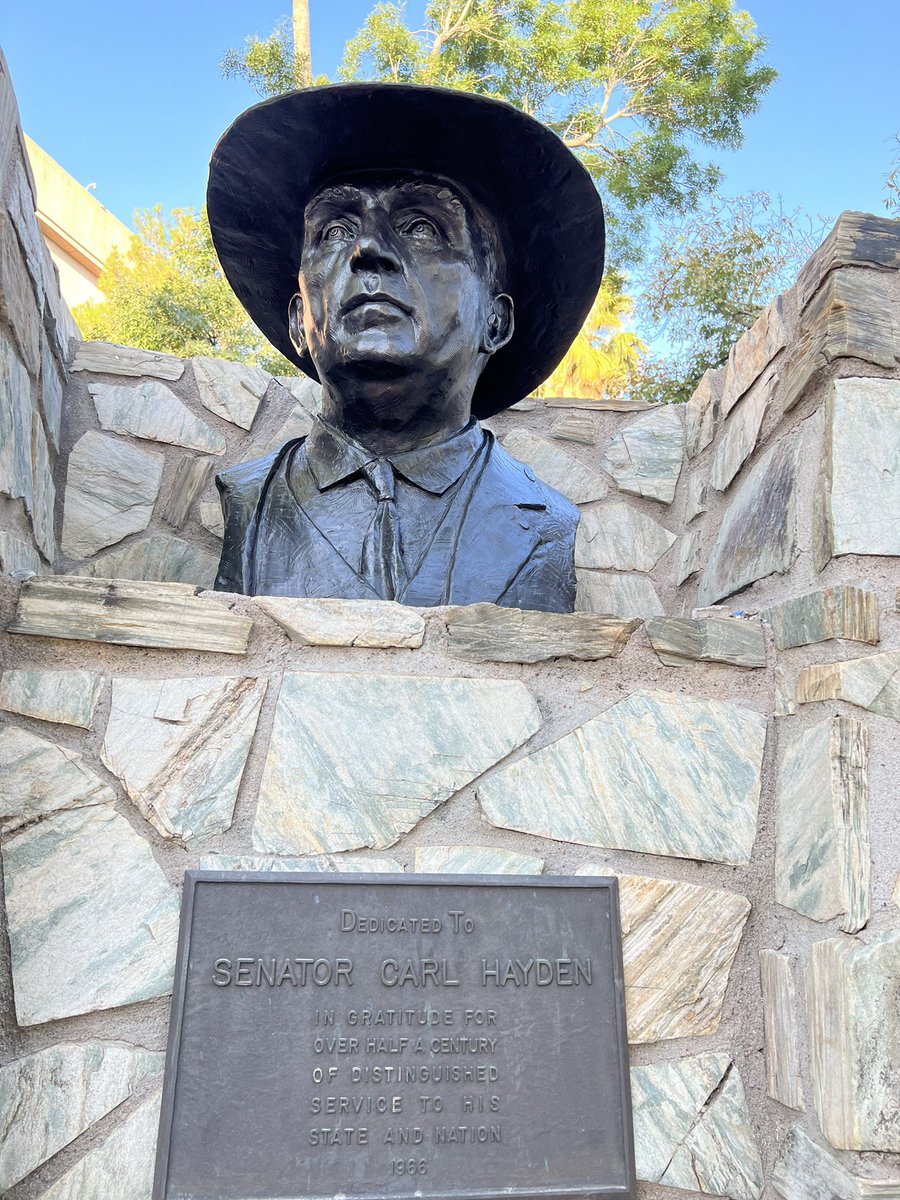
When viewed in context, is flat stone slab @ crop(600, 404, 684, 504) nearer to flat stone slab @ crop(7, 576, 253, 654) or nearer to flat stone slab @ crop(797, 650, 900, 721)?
flat stone slab @ crop(797, 650, 900, 721)

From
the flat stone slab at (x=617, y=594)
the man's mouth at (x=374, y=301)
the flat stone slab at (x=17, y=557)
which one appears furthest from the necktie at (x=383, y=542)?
the flat stone slab at (x=617, y=594)

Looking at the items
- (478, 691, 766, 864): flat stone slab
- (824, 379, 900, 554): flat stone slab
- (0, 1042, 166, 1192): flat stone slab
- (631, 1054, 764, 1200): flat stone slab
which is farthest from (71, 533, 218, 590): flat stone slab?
(631, 1054, 764, 1200): flat stone slab

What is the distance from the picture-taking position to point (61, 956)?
4.77 ft

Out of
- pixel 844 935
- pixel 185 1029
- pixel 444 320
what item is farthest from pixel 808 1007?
pixel 444 320

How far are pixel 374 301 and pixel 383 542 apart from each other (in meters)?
0.53

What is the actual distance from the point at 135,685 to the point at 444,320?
3.60ft

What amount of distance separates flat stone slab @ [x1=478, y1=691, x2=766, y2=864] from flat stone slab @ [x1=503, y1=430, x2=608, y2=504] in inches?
67.2

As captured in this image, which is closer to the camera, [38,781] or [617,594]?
[38,781]

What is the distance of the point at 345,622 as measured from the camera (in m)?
1.71

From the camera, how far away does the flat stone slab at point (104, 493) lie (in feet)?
9.90

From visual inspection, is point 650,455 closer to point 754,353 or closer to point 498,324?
point 754,353

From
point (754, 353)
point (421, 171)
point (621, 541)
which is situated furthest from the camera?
point (621, 541)

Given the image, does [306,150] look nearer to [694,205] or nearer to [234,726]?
[234,726]

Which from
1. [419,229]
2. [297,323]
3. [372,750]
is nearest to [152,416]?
[297,323]
